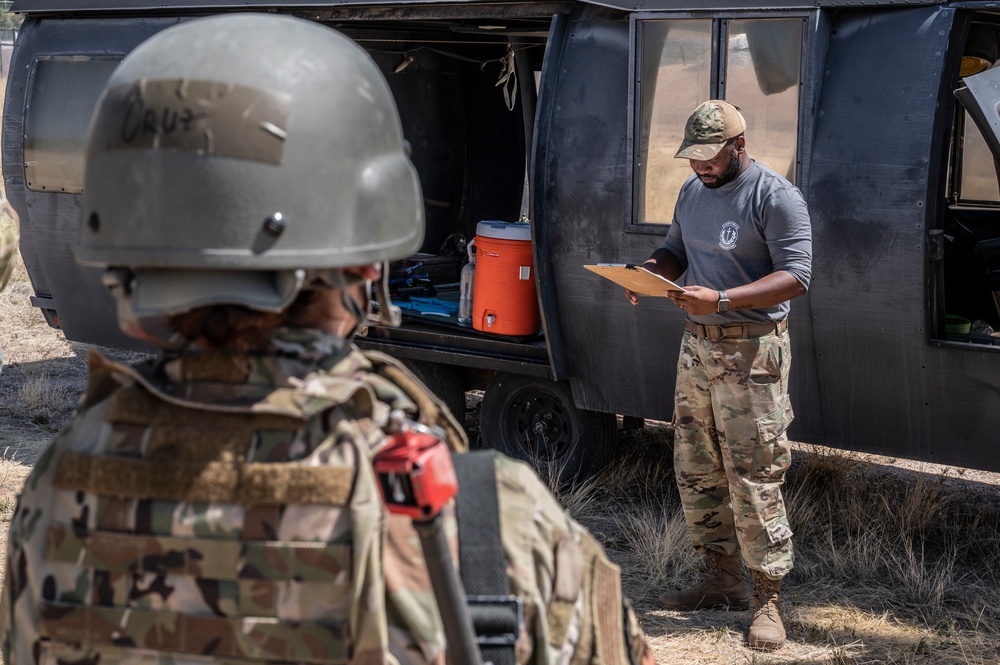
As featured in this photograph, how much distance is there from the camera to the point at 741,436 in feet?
14.1

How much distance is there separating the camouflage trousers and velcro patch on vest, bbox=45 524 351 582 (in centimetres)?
305

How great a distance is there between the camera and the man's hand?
13.5 feet

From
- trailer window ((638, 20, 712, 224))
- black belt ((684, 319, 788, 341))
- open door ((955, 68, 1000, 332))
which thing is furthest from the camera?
trailer window ((638, 20, 712, 224))

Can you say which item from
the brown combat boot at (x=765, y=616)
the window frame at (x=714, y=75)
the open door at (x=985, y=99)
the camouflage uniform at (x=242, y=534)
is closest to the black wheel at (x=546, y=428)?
the window frame at (x=714, y=75)

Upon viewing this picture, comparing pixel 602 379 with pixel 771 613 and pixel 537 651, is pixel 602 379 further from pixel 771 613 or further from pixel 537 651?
pixel 537 651

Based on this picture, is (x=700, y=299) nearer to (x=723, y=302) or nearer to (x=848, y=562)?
(x=723, y=302)

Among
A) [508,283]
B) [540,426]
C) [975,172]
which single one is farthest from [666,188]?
[975,172]

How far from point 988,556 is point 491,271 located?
8.80ft

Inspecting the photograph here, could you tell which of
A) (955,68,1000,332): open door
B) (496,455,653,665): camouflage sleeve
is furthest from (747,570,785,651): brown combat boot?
(496,455,653,665): camouflage sleeve

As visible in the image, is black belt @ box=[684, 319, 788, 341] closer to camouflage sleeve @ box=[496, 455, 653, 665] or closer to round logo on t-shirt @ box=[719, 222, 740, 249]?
round logo on t-shirt @ box=[719, 222, 740, 249]

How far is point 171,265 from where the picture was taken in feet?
4.83

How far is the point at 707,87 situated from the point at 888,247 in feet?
3.45

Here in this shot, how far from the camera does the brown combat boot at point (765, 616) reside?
4.39m

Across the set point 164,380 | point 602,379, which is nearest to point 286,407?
point 164,380
